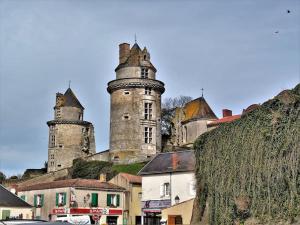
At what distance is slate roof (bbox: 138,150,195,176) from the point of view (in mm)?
36156

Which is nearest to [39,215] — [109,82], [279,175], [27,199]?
[27,199]

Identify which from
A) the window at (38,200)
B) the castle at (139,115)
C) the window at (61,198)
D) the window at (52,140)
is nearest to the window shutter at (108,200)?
the window at (61,198)

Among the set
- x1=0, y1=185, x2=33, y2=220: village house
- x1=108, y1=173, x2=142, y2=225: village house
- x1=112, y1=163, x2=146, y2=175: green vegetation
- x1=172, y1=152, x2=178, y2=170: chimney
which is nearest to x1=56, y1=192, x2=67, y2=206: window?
x1=0, y1=185, x2=33, y2=220: village house

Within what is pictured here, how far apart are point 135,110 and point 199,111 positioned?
7.89 metres

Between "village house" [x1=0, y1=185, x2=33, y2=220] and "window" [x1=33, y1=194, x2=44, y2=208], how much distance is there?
7.65 ft

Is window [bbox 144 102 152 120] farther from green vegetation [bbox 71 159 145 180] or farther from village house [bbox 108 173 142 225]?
village house [bbox 108 173 142 225]

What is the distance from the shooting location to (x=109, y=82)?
56844mm

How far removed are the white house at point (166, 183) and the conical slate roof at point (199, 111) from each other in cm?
1888

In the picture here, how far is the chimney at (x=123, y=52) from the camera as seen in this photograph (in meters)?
57.1

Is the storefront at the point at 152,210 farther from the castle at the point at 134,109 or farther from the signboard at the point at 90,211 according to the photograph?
the castle at the point at 134,109

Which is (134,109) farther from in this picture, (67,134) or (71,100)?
(71,100)

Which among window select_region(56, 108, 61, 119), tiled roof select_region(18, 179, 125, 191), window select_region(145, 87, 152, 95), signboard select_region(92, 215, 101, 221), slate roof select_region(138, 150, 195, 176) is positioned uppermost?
window select_region(145, 87, 152, 95)

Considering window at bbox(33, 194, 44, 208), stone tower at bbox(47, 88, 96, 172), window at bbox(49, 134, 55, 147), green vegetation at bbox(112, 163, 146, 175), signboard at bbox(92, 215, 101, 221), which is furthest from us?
window at bbox(49, 134, 55, 147)

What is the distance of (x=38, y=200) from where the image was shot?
139ft
